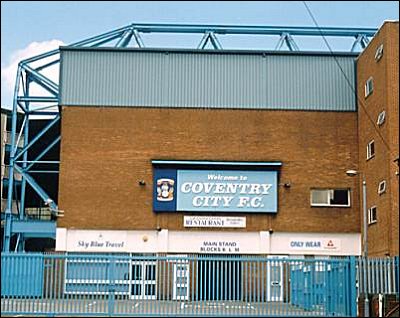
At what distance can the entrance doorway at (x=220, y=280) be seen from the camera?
82.8 feet

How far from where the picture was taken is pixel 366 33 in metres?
44.4

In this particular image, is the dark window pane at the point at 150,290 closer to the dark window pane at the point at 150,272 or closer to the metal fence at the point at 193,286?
the dark window pane at the point at 150,272

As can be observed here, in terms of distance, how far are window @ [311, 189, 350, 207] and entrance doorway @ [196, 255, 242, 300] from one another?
1412cm

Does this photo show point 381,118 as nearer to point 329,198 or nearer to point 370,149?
point 370,149

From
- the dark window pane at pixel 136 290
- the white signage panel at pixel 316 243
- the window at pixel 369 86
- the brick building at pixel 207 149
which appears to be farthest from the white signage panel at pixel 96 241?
the window at pixel 369 86

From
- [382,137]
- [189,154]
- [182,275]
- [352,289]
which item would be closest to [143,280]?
[182,275]

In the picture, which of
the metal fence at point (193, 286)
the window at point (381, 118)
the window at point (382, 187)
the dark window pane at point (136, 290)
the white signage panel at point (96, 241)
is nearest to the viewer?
the metal fence at point (193, 286)

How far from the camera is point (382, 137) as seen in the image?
34.5 meters

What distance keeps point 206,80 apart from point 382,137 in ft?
31.9

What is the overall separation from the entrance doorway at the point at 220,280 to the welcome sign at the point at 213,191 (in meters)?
12.7

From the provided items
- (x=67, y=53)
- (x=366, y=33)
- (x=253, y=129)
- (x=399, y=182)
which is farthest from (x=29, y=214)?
(x=399, y=182)

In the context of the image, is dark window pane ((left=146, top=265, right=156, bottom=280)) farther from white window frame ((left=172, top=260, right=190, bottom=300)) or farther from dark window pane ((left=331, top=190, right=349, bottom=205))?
dark window pane ((left=331, top=190, right=349, bottom=205))

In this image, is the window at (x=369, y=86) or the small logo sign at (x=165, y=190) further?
the small logo sign at (x=165, y=190)

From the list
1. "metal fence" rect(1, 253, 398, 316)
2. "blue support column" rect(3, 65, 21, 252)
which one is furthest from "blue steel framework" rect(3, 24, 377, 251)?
"metal fence" rect(1, 253, 398, 316)
